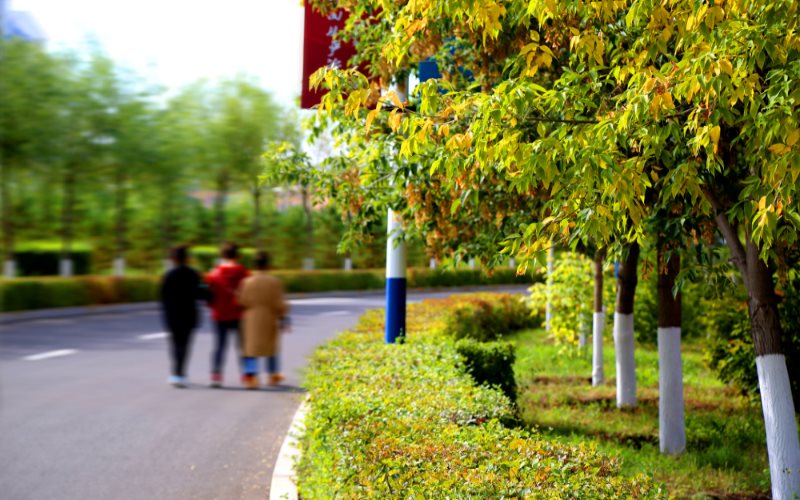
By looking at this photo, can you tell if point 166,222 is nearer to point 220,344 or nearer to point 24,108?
point 24,108

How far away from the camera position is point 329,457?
193 inches

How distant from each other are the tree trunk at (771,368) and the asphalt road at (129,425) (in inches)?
135

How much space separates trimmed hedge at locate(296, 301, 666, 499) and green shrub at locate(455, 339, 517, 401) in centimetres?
127

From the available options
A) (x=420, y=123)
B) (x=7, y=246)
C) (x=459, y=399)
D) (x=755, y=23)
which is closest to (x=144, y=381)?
(x=459, y=399)

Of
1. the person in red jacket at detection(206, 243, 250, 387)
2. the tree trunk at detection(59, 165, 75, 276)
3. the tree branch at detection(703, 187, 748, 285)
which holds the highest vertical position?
the tree trunk at detection(59, 165, 75, 276)

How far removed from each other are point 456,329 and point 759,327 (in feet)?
27.0

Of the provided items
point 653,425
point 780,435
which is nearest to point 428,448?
point 780,435

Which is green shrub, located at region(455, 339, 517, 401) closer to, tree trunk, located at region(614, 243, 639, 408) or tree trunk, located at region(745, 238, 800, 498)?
tree trunk, located at region(614, 243, 639, 408)

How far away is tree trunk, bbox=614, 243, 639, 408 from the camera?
32.0ft

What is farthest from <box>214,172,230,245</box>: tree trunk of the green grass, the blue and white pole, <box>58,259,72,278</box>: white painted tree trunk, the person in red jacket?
the blue and white pole

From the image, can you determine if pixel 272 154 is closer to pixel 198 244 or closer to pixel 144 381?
pixel 144 381

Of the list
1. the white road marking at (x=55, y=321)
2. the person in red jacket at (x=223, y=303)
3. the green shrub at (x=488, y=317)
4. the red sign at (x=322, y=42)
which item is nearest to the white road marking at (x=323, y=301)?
the white road marking at (x=55, y=321)

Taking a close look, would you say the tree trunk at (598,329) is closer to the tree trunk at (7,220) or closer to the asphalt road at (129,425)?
the asphalt road at (129,425)

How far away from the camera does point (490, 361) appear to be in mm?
8695
